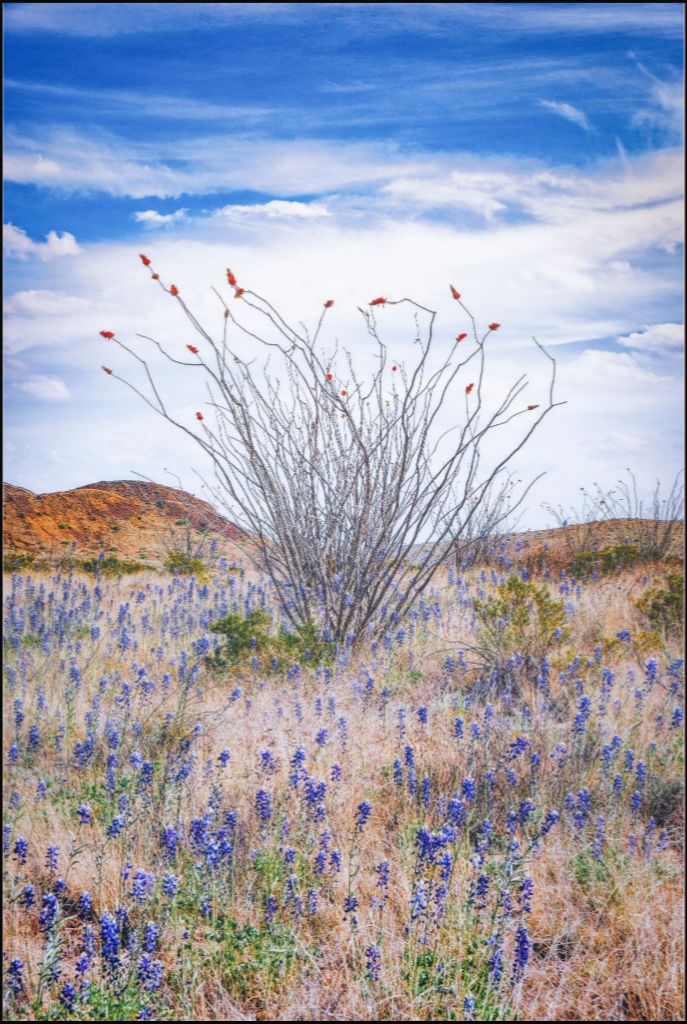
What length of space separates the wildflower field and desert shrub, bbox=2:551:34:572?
0.43m

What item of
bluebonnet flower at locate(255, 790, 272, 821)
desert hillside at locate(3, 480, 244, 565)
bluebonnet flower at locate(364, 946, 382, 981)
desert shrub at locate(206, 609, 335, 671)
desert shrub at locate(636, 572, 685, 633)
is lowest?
bluebonnet flower at locate(364, 946, 382, 981)

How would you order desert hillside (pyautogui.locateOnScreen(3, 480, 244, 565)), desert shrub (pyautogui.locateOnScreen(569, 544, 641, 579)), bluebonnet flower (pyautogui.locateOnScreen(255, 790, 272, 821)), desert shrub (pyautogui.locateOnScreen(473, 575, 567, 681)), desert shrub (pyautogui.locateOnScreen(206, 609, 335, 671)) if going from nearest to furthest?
bluebonnet flower (pyautogui.locateOnScreen(255, 790, 272, 821)) → desert hillside (pyautogui.locateOnScreen(3, 480, 244, 565)) → desert shrub (pyautogui.locateOnScreen(473, 575, 567, 681)) → desert shrub (pyautogui.locateOnScreen(206, 609, 335, 671)) → desert shrub (pyautogui.locateOnScreen(569, 544, 641, 579))

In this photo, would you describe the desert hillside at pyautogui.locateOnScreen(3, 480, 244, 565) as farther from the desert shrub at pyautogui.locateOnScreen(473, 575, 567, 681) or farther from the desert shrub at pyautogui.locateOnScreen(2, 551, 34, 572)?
the desert shrub at pyautogui.locateOnScreen(473, 575, 567, 681)

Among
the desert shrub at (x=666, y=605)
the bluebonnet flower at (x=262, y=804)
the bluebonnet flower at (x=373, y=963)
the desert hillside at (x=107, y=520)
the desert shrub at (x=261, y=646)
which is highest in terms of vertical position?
the desert hillside at (x=107, y=520)

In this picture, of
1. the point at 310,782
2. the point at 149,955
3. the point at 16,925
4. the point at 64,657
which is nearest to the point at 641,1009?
the point at 310,782

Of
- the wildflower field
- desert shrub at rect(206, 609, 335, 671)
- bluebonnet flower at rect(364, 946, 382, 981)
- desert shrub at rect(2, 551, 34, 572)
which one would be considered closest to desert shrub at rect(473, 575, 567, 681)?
the wildflower field

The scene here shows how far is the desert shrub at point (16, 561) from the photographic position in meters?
4.57

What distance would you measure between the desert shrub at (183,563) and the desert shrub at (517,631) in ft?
8.48

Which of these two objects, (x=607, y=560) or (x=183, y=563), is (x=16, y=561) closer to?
(x=183, y=563)

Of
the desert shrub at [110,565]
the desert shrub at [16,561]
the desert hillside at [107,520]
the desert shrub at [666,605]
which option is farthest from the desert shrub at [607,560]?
the desert shrub at [16,561]

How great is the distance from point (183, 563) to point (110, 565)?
0.85 metres

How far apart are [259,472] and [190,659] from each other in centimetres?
147

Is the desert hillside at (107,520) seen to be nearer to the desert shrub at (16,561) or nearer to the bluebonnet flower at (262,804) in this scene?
the desert shrub at (16,561)

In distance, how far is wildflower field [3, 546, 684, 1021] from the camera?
2.07m
